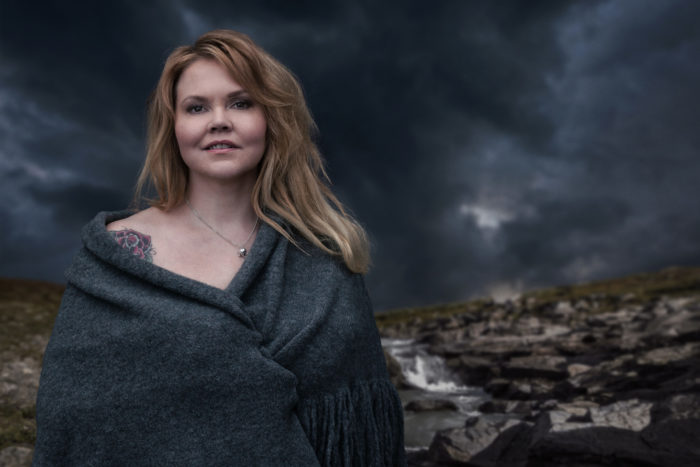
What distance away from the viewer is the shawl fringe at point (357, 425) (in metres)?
2.71

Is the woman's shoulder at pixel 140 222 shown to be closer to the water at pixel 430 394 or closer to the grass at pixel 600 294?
the water at pixel 430 394

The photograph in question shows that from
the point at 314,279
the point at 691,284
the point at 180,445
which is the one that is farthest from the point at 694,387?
the point at 691,284

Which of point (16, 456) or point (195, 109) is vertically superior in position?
point (195, 109)

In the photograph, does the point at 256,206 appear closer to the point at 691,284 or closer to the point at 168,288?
the point at 168,288

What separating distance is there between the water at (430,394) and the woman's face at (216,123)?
647 centimetres

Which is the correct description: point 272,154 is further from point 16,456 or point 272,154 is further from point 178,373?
point 16,456

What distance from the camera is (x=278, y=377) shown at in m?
2.49

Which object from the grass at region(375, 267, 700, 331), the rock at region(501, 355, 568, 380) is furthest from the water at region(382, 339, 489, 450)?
the grass at region(375, 267, 700, 331)

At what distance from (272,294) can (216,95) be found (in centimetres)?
102

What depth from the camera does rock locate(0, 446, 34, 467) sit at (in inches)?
163

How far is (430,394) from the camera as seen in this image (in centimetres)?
1404

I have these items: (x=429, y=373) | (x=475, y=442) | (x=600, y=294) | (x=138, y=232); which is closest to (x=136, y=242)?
(x=138, y=232)

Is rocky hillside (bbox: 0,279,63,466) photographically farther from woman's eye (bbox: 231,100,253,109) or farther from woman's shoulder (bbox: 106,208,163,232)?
woman's eye (bbox: 231,100,253,109)

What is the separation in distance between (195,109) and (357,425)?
182 centimetres
